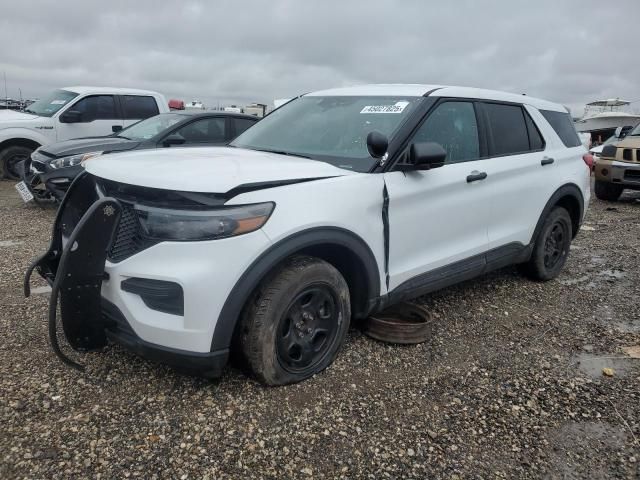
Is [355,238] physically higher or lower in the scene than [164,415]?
→ higher

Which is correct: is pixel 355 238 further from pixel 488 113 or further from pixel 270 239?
pixel 488 113

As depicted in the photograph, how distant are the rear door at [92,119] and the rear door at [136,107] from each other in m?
0.17

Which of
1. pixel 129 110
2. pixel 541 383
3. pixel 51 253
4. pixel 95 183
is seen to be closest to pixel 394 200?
pixel 541 383

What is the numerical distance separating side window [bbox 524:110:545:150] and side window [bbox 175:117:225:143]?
15.2 feet

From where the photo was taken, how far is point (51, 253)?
3.12 metres

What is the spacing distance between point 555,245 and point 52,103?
29.7ft

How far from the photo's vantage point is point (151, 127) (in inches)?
306

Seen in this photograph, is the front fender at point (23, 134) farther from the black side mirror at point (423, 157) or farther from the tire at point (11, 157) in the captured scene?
the black side mirror at point (423, 157)

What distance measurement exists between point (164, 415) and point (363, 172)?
170 centimetres

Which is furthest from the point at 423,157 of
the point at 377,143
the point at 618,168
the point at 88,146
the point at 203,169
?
the point at 618,168

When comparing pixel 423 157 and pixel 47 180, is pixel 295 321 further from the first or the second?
pixel 47 180

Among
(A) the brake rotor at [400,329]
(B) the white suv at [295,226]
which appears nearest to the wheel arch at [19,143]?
(B) the white suv at [295,226]

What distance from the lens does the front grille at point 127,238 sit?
8.58ft

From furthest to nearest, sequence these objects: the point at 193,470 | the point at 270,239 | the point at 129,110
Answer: the point at 129,110 → the point at 270,239 → the point at 193,470
